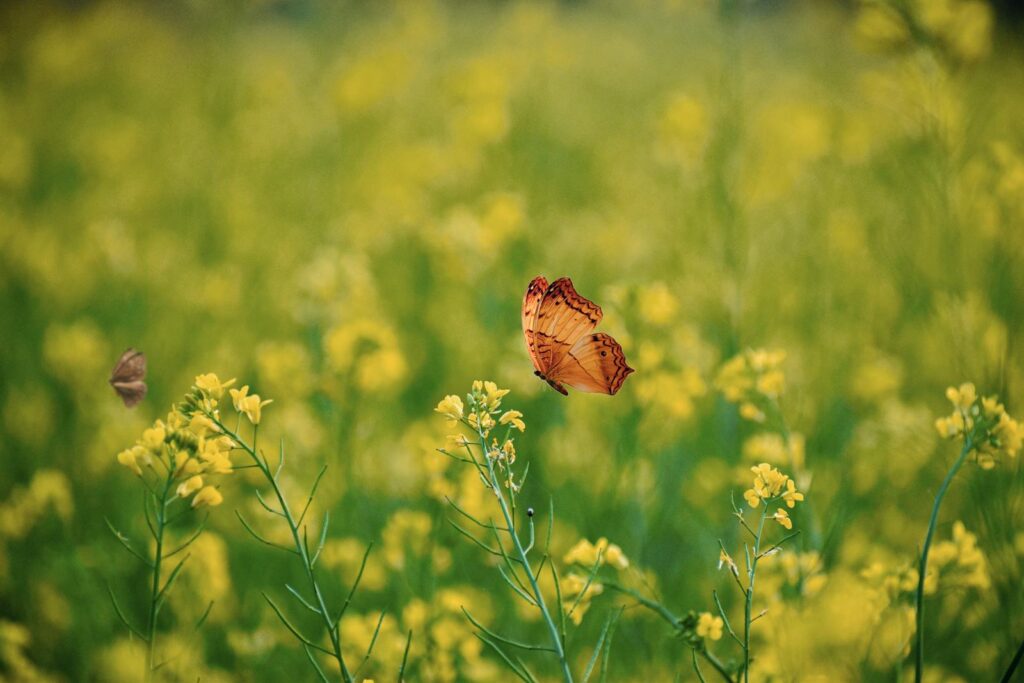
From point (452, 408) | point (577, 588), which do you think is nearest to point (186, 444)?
point (452, 408)

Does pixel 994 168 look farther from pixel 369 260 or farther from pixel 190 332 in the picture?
pixel 190 332

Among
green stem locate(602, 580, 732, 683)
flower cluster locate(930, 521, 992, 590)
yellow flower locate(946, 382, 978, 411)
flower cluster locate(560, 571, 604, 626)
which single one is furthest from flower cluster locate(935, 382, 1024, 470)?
flower cluster locate(560, 571, 604, 626)

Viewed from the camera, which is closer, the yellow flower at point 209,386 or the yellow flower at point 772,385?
the yellow flower at point 209,386

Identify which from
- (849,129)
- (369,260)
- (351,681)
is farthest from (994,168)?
(369,260)

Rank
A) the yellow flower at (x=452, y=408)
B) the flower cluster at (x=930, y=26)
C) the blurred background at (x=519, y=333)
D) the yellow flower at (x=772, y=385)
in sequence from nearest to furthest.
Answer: the yellow flower at (x=452, y=408) → the yellow flower at (x=772, y=385) → the blurred background at (x=519, y=333) → the flower cluster at (x=930, y=26)

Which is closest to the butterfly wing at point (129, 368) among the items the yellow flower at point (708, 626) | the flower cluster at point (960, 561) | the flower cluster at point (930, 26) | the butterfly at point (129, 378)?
the butterfly at point (129, 378)

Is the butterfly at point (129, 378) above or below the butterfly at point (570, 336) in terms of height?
below

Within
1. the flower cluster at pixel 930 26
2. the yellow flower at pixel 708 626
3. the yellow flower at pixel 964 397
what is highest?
the flower cluster at pixel 930 26

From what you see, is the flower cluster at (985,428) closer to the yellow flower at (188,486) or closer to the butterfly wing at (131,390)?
the yellow flower at (188,486)
